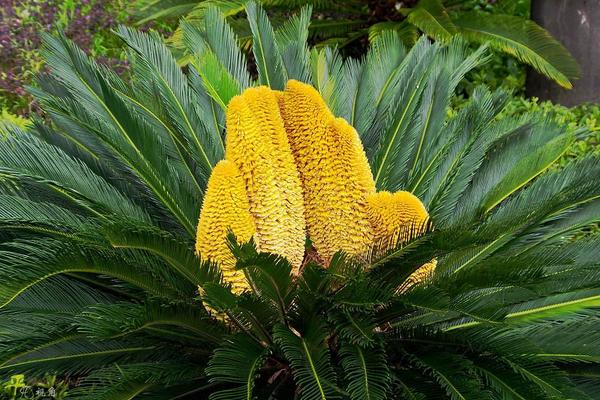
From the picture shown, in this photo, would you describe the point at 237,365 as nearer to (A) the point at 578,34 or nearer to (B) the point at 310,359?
(B) the point at 310,359

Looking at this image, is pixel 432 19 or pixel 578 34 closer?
pixel 432 19

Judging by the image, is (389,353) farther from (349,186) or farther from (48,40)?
(48,40)

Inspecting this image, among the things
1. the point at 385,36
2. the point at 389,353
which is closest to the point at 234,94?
the point at 389,353

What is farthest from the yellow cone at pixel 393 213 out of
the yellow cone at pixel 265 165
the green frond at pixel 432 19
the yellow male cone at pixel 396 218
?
the green frond at pixel 432 19

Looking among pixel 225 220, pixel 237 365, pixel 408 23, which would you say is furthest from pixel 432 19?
pixel 237 365

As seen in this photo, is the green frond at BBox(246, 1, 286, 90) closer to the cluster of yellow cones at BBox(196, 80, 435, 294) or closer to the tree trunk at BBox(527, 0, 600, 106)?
the cluster of yellow cones at BBox(196, 80, 435, 294)

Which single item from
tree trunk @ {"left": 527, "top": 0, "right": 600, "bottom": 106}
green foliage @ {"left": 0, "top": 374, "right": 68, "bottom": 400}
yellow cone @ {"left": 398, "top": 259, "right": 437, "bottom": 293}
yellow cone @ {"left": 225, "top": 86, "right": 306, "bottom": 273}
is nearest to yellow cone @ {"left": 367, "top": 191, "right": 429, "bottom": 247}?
yellow cone @ {"left": 398, "top": 259, "right": 437, "bottom": 293}

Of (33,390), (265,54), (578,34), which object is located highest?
(265,54)
